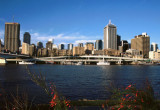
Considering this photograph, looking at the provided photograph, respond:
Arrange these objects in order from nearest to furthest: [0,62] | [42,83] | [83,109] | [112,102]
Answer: [42,83] → [83,109] → [112,102] → [0,62]

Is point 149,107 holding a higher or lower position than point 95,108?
higher

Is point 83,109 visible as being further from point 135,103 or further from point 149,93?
point 149,93

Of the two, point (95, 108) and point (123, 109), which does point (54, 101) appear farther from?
point (95, 108)

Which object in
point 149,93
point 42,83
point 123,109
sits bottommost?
point 123,109

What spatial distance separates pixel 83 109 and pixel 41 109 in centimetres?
257

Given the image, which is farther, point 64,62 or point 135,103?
point 64,62

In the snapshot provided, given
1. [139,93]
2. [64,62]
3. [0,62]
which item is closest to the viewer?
[139,93]

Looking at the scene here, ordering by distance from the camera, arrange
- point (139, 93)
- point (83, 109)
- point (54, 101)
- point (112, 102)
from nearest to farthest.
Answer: point (54, 101)
point (139, 93)
point (83, 109)
point (112, 102)

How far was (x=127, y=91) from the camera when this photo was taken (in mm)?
7938

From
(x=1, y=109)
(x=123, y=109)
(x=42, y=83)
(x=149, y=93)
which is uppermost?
(x=42, y=83)

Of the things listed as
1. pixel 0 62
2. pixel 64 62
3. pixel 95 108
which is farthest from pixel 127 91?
pixel 64 62

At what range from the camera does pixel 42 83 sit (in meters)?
5.81

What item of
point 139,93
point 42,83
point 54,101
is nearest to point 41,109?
point 54,101

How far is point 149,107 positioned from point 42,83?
5.01m
